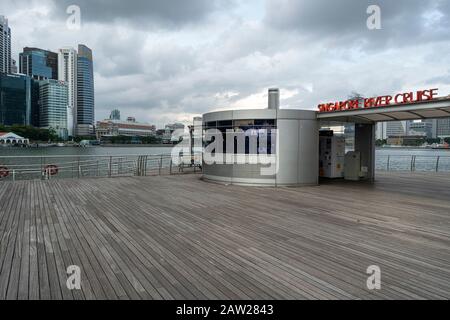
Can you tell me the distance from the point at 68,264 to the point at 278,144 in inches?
357

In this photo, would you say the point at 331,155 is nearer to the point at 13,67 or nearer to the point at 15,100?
the point at 15,100

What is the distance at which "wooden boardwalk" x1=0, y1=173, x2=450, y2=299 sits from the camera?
328 cm

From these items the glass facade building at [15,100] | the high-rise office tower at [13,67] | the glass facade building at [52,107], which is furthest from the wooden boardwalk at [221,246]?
the high-rise office tower at [13,67]

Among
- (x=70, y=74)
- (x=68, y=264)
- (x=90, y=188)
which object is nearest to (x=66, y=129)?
(x=70, y=74)

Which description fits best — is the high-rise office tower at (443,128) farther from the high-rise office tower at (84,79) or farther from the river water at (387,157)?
the high-rise office tower at (84,79)

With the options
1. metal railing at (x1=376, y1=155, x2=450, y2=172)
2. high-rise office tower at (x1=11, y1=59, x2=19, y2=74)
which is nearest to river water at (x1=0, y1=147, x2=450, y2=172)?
metal railing at (x1=376, y1=155, x2=450, y2=172)

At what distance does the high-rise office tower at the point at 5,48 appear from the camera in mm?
93100

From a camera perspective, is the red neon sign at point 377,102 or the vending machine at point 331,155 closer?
the red neon sign at point 377,102

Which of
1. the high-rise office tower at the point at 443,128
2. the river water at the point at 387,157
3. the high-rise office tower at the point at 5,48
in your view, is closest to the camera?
the river water at the point at 387,157

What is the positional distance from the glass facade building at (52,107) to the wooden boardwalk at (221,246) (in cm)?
8402

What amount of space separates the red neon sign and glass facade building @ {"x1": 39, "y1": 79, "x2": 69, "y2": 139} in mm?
82701

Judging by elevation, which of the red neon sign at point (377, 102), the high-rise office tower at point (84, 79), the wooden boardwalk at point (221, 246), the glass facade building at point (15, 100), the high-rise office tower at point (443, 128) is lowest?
the wooden boardwalk at point (221, 246)

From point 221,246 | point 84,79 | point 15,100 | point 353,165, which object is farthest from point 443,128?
point 15,100
